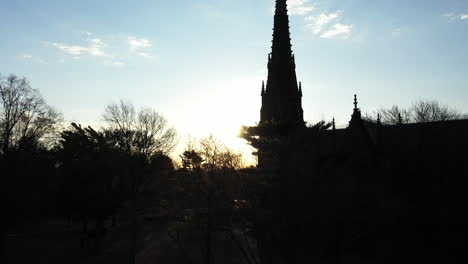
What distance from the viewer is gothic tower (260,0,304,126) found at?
29859 mm

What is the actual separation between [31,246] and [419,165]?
97.4 feet

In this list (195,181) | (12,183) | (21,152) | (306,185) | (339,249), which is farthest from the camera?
Result: (21,152)

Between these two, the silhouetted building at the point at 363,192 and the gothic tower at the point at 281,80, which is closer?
the silhouetted building at the point at 363,192

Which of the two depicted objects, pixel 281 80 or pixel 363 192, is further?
pixel 281 80

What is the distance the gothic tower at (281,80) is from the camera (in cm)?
2986

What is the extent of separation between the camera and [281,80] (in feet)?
99.6

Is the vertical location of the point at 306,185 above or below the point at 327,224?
above

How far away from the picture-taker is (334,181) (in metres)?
18.5

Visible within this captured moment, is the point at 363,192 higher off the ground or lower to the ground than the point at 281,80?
lower

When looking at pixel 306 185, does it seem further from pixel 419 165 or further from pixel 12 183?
pixel 12 183

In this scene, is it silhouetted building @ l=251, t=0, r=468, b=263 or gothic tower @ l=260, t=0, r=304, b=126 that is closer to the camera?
silhouetted building @ l=251, t=0, r=468, b=263

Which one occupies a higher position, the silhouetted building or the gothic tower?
the gothic tower

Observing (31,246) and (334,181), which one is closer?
(334,181)

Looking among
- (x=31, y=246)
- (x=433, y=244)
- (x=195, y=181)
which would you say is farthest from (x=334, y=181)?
(x=31, y=246)
